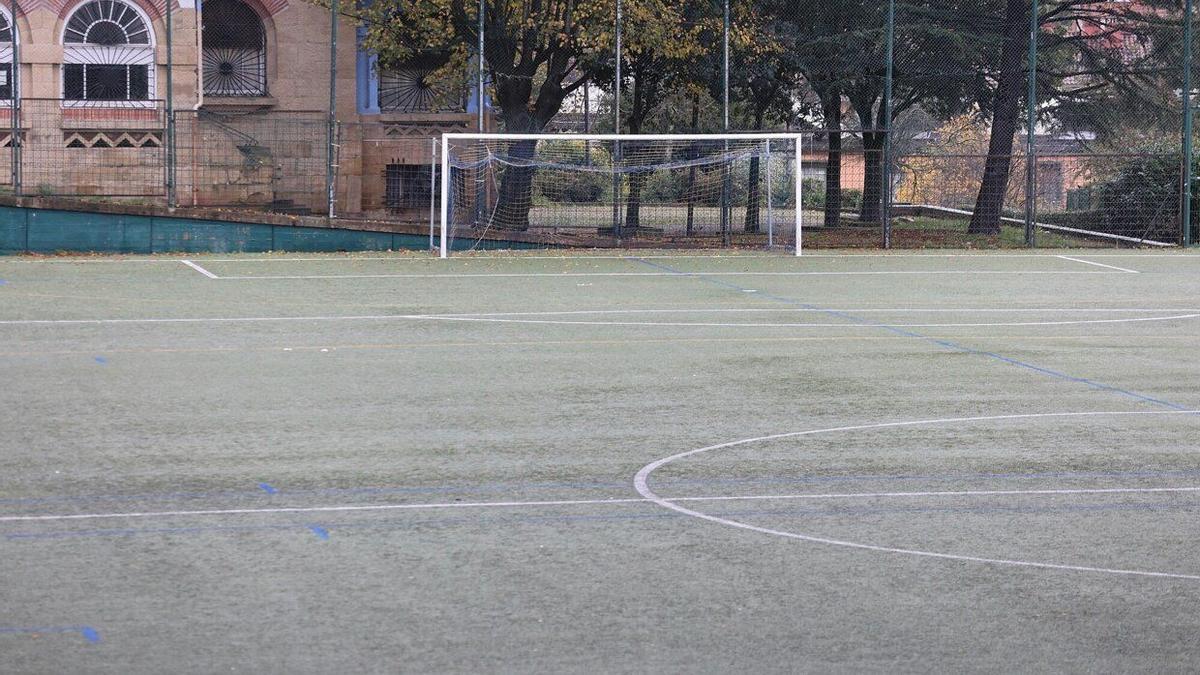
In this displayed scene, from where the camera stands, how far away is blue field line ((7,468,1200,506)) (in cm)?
782

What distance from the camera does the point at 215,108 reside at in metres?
32.1

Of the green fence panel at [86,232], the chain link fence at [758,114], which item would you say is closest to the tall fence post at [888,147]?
the chain link fence at [758,114]

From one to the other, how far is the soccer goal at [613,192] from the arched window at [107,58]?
23.3 feet

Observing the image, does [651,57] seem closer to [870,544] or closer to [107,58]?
[107,58]

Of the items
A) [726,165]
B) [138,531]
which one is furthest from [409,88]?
[138,531]

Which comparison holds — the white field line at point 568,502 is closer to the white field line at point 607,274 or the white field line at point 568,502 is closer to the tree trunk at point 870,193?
the white field line at point 607,274

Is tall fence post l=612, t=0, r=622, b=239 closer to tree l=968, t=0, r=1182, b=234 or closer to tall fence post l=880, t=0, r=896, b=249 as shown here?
tall fence post l=880, t=0, r=896, b=249

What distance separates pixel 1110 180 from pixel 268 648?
27706 millimetres

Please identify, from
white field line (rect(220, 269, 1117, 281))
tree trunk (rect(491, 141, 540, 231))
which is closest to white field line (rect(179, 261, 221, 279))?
white field line (rect(220, 269, 1117, 281))

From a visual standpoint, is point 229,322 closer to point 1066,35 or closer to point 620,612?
point 620,612

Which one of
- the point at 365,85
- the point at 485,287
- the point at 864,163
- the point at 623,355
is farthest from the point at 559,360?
the point at 365,85

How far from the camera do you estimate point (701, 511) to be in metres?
7.65

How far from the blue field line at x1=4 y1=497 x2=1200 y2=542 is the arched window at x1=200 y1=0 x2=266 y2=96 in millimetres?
26515

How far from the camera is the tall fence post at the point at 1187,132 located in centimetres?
2745
